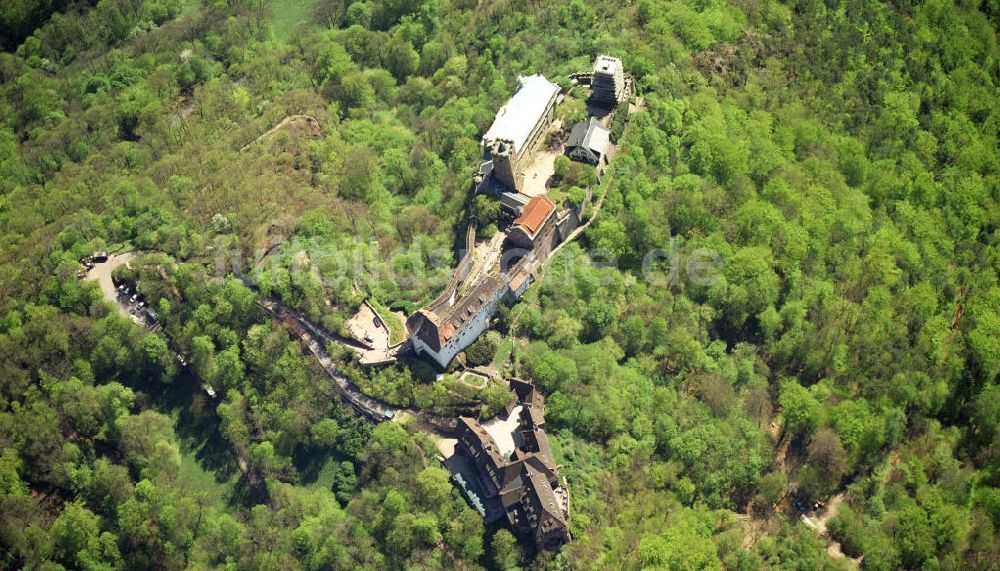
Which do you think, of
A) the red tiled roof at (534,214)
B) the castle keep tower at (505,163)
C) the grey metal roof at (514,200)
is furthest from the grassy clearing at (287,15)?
the red tiled roof at (534,214)

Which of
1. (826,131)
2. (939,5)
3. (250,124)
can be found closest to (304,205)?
(250,124)

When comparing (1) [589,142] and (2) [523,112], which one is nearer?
(1) [589,142]

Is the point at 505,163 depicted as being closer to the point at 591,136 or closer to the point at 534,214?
the point at 534,214

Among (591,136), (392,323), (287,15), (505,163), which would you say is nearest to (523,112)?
(591,136)

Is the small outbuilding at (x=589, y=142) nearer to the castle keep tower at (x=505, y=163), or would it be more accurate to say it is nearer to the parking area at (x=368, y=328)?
the castle keep tower at (x=505, y=163)

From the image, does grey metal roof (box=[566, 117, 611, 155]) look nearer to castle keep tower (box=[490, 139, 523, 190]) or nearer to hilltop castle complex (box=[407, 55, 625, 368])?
hilltop castle complex (box=[407, 55, 625, 368])

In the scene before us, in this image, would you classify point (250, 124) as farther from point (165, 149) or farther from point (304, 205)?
point (304, 205)

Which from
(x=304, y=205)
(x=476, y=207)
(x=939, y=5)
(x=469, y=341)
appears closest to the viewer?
(x=469, y=341)
